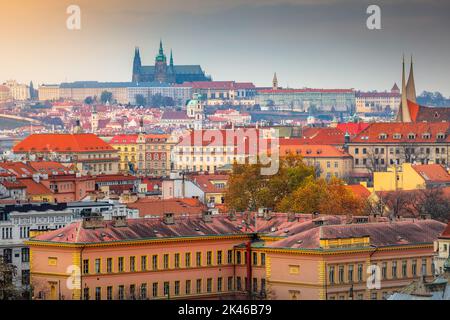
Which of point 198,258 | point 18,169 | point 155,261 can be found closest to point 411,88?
point 18,169

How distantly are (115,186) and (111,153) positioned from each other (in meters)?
35.3

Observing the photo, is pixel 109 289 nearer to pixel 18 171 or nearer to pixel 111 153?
pixel 18 171

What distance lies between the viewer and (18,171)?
6844cm

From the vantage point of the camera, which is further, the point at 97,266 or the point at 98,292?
the point at 97,266

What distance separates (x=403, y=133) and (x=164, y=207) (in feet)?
187

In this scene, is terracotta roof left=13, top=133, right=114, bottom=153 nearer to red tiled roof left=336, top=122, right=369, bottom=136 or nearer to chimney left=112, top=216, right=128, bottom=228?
red tiled roof left=336, top=122, right=369, bottom=136

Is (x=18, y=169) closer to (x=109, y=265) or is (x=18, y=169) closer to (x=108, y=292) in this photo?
(x=109, y=265)

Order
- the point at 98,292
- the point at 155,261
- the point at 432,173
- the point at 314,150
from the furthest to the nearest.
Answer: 1. the point at 314,150
2. the point at 432,173
3. the point at 155,261
4. the point at 98,292

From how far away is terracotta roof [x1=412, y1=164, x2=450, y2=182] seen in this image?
76.7 metres

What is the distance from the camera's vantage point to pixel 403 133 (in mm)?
108688

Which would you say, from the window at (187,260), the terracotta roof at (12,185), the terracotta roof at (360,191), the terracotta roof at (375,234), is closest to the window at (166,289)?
the window at (187,260)

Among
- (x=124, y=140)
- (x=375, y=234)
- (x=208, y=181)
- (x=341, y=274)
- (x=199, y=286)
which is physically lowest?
(x=124, y=140)

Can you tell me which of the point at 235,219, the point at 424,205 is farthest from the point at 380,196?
the point at 235,219

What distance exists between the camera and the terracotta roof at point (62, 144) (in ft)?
352
